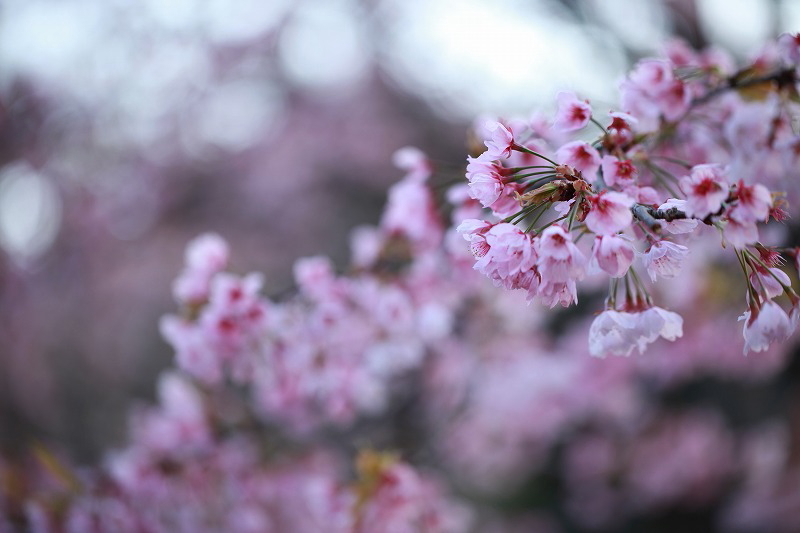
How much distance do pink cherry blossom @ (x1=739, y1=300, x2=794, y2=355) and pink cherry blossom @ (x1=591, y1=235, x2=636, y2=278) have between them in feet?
0.74

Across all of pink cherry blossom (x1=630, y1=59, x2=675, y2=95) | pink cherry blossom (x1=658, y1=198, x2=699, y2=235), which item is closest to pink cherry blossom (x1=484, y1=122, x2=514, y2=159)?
pink cherry blossom (x1=658, y1=198, x2=699, y2=235)

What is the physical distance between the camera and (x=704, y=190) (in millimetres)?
759

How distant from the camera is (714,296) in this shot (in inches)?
80.0

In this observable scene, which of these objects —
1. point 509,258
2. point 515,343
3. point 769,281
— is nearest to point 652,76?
point 769,281

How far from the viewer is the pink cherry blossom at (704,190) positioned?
2.43ft

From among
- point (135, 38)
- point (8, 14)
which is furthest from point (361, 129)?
point (8, 14)

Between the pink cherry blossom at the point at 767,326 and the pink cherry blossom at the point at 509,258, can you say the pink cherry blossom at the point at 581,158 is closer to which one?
the pink cherry blossom at the point at 509,258

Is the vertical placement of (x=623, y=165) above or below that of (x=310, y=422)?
below

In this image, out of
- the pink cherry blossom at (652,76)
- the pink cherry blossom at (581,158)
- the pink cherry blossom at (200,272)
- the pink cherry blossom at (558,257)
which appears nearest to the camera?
the pink cherry blossom at (558,257)

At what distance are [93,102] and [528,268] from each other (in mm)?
4050

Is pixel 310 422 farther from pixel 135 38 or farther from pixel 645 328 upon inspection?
pixel 135 38

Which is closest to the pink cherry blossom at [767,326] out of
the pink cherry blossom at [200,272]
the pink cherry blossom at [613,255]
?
the pink cherry blossom at [613,255]

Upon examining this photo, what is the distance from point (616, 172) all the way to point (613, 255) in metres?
0.19

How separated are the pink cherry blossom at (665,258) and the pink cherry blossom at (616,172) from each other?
0.40ft
